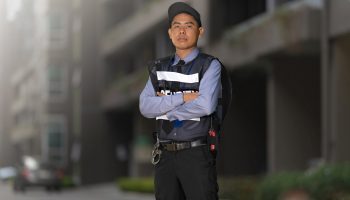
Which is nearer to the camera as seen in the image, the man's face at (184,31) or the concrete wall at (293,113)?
the man's face at (184,31)

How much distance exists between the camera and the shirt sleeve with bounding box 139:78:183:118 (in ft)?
14.0

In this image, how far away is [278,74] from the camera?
886 inches

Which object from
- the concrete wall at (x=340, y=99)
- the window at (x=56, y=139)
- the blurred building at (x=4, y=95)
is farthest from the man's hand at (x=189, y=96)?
the blurred building at (x=4, y=95)

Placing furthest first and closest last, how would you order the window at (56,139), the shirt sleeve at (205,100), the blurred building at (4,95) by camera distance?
the blurred building at (4,95), the window at (56,139), the shirt sleeve at (205,100)

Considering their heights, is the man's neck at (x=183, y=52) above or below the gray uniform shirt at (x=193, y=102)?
above

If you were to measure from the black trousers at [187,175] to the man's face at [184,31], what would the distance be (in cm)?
60

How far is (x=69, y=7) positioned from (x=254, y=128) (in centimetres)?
2451

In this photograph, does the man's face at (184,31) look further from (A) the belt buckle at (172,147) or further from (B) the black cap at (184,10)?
(A) the belt buckle at (172,147)

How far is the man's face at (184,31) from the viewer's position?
431 centimetres

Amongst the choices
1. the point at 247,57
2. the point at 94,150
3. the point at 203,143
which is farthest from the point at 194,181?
the point at 94,150

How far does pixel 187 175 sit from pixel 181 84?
530 millimetres

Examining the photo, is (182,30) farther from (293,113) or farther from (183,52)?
(293,113)

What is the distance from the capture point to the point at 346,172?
1283 centimetres

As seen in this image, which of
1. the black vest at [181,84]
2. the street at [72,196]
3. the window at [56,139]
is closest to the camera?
the black vest at [181,84]
